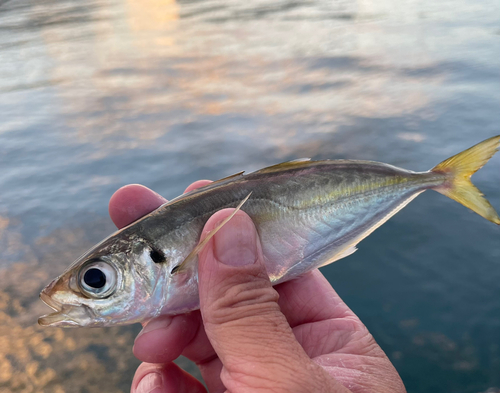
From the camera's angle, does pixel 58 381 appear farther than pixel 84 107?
No

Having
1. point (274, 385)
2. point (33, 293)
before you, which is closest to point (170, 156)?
point (33, 293)

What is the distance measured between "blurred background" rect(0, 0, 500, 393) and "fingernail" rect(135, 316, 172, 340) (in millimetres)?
1515

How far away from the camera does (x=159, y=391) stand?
111 inches

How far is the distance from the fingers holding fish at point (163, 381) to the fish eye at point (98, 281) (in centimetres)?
98

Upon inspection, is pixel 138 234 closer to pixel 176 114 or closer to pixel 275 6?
pixel 176 114

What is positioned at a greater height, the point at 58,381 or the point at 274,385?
the point at 274,385

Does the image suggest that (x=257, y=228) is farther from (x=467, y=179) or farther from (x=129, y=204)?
(x=467, y=179)

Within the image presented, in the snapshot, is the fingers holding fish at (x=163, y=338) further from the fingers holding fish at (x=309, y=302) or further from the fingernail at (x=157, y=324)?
the fingers holding fish at (x=309, y=302)

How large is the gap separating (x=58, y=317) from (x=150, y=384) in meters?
0.96

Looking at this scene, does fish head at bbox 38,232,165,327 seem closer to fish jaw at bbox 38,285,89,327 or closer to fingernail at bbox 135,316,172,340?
fish jaw at bbox 38,285,89,327

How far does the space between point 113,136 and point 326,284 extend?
237 inches

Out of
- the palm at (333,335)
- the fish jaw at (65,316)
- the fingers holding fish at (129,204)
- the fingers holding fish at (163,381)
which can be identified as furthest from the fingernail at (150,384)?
the fingers holding fish at (129,204)

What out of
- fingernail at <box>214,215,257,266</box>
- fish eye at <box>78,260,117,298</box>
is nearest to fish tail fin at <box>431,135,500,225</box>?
fingernail at <box>214,215,257,266</box>

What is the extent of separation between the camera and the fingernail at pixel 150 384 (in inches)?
111
